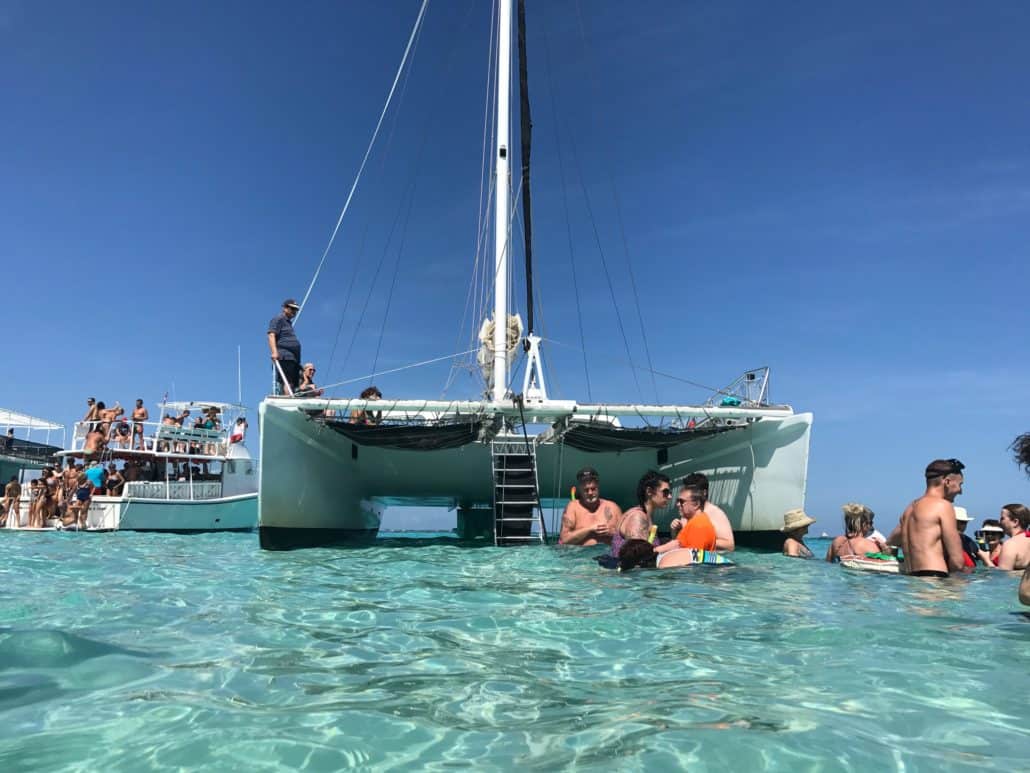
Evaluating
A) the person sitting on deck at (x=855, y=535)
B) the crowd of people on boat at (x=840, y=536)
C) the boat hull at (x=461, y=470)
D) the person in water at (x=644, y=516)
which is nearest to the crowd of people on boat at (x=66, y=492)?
the boat hull at (x=461, y=470)

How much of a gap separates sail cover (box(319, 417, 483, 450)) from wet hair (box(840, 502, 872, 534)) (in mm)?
5010

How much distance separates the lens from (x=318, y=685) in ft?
9.18

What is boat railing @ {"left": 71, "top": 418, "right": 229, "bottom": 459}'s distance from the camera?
19.8 metres

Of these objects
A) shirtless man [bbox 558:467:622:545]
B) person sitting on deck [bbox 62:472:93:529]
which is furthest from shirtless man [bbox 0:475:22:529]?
shirtless man [bbox 558:467:622:545]

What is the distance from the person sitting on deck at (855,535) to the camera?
789 cm

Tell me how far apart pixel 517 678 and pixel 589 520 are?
684 cm

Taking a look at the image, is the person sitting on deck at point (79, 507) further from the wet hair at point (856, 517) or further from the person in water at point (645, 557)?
the wet hair at point (856, 517)

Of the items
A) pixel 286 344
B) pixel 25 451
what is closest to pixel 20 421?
pixel 25 451

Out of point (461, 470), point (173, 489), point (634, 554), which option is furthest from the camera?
point (173, 489)

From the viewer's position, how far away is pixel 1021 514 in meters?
7.91

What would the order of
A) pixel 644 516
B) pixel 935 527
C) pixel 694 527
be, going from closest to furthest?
pixel 935 527 < pixel 694 527 < pixel 644 516

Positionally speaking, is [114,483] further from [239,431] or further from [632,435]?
[632,435]

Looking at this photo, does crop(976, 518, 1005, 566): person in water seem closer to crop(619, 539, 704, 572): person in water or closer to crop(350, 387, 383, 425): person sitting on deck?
crop(619, 539, 704, 572): person in water

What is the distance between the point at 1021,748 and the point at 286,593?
4.84 meters
